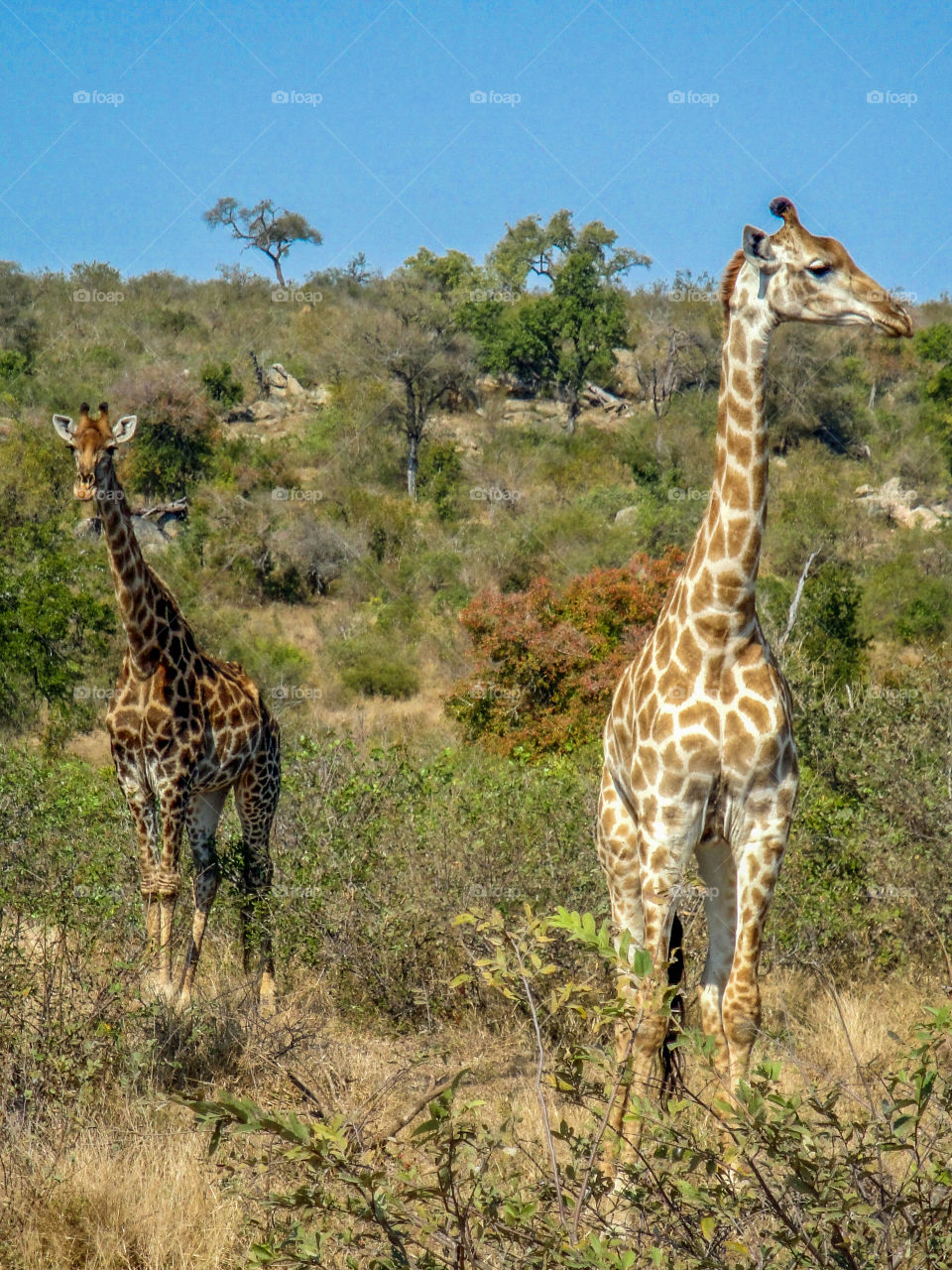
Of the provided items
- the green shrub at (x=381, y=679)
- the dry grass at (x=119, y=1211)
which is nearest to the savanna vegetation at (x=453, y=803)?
the dry grass at (x=119, y=1211)

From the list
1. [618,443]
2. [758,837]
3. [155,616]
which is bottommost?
[758,837]

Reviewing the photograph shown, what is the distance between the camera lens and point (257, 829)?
715 cm

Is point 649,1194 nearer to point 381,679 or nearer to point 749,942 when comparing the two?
point 749,942

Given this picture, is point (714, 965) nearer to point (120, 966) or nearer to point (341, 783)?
point (120, 966)

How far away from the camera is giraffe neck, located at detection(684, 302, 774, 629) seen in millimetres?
4441

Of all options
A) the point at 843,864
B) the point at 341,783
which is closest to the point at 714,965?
the point at 843,864

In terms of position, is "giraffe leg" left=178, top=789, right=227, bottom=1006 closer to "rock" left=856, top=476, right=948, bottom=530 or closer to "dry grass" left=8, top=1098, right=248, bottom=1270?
"dry grass" left=8, top=1098, right=248, bottom=1270

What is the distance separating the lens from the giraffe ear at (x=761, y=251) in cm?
430

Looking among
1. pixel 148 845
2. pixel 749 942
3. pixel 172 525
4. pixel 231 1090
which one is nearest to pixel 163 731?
pixel 148 845

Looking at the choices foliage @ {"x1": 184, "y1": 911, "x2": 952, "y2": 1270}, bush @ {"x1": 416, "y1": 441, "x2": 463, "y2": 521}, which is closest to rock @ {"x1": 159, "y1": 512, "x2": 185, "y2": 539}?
bush @ {"x1": 416, "y1": 441, "x2": 463, "y2": 521}

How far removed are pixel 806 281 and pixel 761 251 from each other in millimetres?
185

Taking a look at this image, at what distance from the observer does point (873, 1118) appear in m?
2.69

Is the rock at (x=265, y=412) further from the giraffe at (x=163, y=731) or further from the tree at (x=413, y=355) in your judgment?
the giraffe at (x=163, y=731)

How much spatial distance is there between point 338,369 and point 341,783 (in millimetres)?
31432
